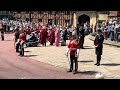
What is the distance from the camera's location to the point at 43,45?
890 inches

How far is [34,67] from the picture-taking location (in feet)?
44.6

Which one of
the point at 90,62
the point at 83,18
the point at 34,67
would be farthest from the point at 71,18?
the point at 34,67

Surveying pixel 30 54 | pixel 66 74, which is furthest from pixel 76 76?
pixel 30 54

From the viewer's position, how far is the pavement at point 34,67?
11.6 meters

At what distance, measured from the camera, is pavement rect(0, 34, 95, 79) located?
1156cm

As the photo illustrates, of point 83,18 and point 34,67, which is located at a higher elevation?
point 83,18

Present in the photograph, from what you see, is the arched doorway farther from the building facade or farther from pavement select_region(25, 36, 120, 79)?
pavement select_region(25, 36, 120, 79)

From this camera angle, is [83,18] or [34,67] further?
[83,18]

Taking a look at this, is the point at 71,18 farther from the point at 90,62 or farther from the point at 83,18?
the point at 90,62

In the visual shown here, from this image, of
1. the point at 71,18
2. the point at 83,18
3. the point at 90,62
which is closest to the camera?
the point at 90,62

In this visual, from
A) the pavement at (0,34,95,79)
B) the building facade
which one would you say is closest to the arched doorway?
the building facade

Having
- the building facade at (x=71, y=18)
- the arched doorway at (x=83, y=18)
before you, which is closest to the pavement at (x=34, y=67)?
the building facade at (x=71, y=18)

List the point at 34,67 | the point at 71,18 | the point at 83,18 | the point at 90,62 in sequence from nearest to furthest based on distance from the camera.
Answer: the point at 34,67, the point at 90,62, the point at 71,18, the point at 83,18
